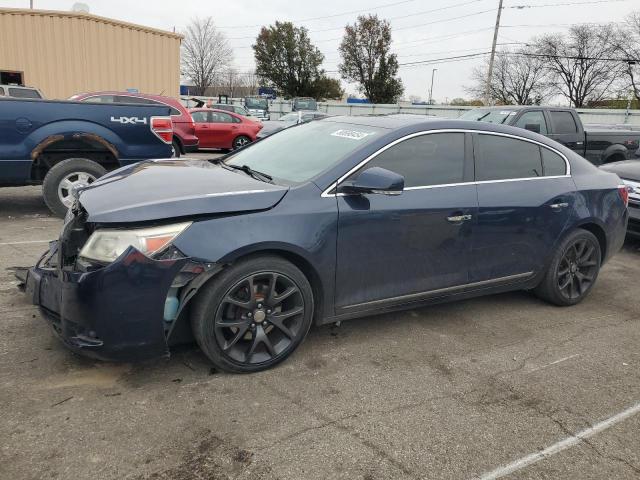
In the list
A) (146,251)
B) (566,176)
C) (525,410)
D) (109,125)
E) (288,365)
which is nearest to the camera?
(146,251)

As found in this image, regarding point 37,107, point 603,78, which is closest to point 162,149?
point 37,107

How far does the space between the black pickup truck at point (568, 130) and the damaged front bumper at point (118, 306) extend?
7701mm

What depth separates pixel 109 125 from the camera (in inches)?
263

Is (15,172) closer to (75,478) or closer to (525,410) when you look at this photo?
(75,478)

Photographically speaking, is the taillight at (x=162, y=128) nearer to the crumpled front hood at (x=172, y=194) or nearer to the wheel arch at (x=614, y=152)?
the crumpled front hood at (x=172, y=194)

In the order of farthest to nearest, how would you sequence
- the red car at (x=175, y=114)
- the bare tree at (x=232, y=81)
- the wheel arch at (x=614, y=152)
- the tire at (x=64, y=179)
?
the bare tree at (x=232, y=81), the red car at (x=175, y=114), the wheel arch at (x=614, y=152), the tire at (x=64, y=179)

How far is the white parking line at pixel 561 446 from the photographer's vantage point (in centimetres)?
243

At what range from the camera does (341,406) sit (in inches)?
114

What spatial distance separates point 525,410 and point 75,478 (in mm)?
2288

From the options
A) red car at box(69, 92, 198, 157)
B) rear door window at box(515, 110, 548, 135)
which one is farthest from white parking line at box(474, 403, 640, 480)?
red car at box(69, 92, 198, 157)

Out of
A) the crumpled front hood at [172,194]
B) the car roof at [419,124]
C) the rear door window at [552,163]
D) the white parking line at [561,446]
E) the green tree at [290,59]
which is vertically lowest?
the white parking line at [561,446]

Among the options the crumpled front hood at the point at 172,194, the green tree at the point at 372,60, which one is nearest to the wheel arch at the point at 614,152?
the crumpled front hood at the point at 172,194

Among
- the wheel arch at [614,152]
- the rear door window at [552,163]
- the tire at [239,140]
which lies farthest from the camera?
the tire at [239,140]

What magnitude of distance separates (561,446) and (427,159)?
2.00 meters
